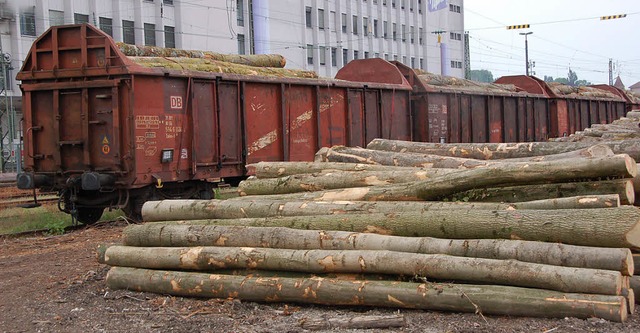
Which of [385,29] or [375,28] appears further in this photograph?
[385,29]

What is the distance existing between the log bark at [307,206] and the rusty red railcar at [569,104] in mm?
20157

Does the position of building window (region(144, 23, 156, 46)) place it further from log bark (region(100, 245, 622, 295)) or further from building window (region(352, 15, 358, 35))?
log bark (region(100, 245, 622, 295))

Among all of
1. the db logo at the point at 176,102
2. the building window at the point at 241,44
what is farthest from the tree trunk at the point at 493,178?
the building window at the point at 241,44

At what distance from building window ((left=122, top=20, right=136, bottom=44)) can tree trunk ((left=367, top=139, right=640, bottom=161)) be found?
2944cm

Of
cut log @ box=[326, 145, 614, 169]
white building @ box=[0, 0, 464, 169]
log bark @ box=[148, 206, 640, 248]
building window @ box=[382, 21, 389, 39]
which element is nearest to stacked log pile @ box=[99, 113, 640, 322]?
log bark @ box=[148, 206, 640, 248]

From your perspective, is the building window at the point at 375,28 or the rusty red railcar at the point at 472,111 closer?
the rusty red railcar at the point at 472,111

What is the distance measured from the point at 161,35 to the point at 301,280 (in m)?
33.9

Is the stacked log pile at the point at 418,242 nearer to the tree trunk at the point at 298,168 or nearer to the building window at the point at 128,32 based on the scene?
the tree trunk at the point at 298,168

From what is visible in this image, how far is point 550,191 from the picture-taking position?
21.0 ft

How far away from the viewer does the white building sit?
1283 inches

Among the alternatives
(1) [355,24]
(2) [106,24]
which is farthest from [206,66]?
(1) [355,24]

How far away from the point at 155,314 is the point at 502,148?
5.36 meters

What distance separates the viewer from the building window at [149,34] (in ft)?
123

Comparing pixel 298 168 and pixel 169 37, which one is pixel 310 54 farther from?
pixel 298 168
